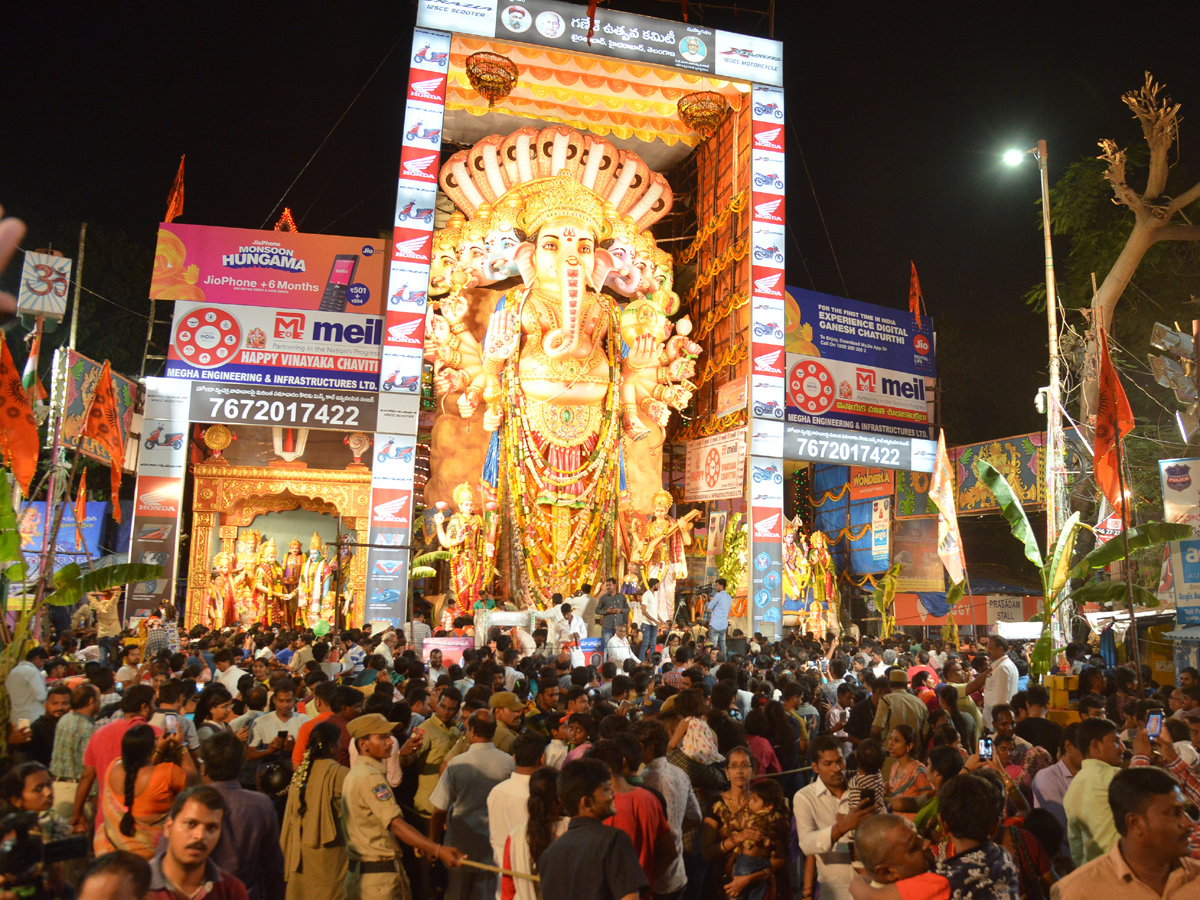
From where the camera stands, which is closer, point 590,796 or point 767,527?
point 590,796

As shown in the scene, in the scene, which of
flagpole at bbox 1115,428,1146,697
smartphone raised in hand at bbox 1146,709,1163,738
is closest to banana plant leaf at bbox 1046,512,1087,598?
flagpole at bbox 1115,428,1146,697

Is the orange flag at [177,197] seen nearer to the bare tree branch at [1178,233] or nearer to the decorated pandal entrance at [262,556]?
the decorated pandal entrance at [262,556]

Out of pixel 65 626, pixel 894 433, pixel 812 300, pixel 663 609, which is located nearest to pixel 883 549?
pixel 894 433

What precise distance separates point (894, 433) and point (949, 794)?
66.7 feet

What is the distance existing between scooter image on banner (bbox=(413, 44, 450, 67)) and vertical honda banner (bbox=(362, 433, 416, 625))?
7355 mm

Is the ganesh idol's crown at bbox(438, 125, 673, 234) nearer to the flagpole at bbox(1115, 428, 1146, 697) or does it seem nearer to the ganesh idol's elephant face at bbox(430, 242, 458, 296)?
the ganesh idol's elephant face at bbox(430, 242, 458, 296)

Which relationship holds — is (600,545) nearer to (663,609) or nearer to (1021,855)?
(663,609)

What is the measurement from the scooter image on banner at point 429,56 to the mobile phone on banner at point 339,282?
4014 millimetres

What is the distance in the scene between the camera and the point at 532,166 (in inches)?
867

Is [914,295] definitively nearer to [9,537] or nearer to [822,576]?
[822,576]

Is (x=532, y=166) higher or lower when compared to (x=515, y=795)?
higher

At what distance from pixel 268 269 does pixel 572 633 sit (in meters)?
9.98

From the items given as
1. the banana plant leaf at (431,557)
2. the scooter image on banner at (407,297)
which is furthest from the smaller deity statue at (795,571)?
the scooter image on banner at (407,297)

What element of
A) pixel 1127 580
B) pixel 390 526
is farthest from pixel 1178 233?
pixel 390 526
